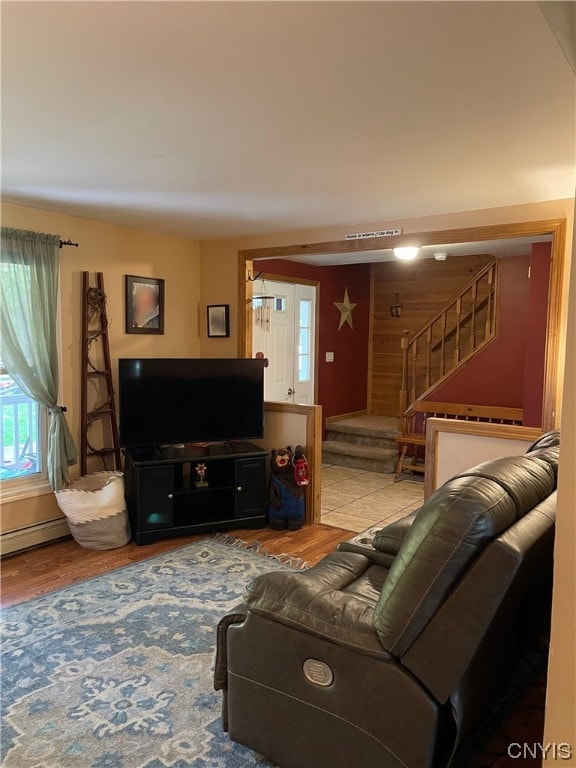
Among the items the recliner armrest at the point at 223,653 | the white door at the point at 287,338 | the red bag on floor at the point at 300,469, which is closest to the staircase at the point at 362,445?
the white door at the point at 287,338

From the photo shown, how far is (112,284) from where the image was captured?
4.32 meters

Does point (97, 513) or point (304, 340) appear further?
point (304, 340)

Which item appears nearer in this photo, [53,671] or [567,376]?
[567,376]

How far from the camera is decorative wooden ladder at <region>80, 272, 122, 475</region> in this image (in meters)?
4.11

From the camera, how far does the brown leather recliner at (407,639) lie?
1.50 meters

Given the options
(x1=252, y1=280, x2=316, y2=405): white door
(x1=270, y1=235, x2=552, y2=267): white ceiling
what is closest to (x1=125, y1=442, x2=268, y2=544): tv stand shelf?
(x1=252, y1=280, x2=316, y2=405): white door

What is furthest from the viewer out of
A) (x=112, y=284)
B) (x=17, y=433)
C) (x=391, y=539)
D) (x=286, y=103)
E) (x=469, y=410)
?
(x=469, y=410)

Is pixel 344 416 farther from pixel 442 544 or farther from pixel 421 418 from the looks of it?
pixel 442 544

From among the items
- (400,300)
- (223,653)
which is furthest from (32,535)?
(400,300)

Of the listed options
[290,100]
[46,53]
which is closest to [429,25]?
[290,100]

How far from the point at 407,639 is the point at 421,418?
499cm

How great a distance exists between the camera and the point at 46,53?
169 centimetres

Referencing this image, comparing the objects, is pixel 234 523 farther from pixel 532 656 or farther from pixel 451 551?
pixel 451 551

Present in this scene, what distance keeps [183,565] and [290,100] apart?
284cm
